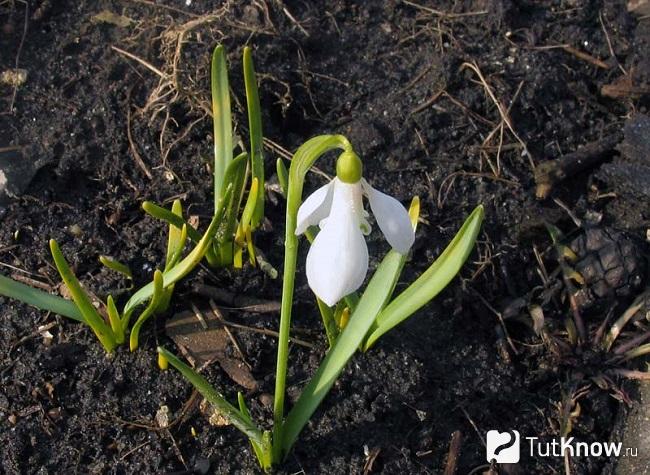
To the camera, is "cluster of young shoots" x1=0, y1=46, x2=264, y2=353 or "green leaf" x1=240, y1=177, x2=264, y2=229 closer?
"cluster of young shoots" x1=0, y1=46, x2=264, y2=353

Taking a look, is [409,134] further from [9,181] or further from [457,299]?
[9,181]

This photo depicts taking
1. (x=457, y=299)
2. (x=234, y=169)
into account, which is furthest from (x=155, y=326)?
(x=457, y=299)

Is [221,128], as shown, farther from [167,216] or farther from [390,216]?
[390,216]

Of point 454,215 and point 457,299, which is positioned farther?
point 454,215

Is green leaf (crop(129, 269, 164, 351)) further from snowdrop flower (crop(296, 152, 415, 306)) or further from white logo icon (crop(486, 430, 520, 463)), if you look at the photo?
white logo icon (crop(486, 430, 520, 463))

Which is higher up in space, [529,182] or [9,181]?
[9,181]

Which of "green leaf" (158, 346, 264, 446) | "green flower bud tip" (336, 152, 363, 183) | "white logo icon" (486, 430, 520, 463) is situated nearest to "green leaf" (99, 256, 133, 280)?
"green leaf" (158, 346, 264, 446)
